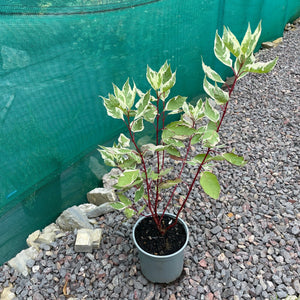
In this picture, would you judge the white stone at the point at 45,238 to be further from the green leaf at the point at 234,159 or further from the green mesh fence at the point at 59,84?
the green leaf at the point at 234,159

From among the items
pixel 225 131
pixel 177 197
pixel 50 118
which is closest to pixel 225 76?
pixel 225 131

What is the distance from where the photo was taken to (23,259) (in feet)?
5.65

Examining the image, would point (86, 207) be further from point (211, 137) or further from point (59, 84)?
point (211, 137)

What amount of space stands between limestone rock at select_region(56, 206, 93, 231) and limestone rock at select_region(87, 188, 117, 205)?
200 mm

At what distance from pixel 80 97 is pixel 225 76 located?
2.35 metres

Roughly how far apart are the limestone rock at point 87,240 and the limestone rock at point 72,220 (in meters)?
0.07

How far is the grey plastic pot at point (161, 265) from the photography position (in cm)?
145

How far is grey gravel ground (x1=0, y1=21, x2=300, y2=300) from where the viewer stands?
1588mm

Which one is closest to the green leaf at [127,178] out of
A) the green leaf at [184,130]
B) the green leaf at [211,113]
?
the green leaf at [184,130]

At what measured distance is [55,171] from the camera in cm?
189

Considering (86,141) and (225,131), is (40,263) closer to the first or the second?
(86,141)

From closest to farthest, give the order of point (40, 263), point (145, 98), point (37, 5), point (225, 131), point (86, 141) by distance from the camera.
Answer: point (145, 98) → point (37, 5) → point (40, 263) → point (86, 141) → point (225, 131)

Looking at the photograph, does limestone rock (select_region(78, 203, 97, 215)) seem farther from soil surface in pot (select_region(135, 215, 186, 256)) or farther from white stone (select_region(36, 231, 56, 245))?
soil surface in pot (select_region(135, 215, 186, 256))

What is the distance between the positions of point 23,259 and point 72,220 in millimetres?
350
